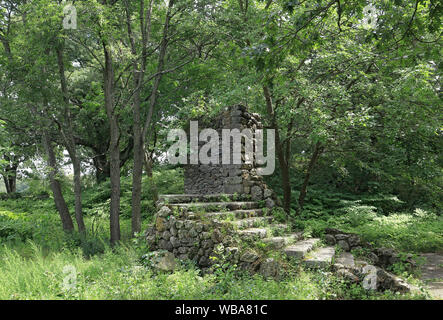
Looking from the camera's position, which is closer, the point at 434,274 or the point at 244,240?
the point at 434,274

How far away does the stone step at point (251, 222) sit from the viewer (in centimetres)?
580

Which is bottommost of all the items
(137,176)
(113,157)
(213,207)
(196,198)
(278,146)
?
(213,207)

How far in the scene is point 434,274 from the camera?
208 inches

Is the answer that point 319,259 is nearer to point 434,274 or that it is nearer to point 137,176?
point 434,274

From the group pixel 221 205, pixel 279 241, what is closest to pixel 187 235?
pixel 221 205

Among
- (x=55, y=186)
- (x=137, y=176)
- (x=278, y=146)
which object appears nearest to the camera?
(x=278, y=146)

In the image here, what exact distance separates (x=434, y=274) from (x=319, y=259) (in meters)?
2.07

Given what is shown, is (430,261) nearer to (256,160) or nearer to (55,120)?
(256,160)

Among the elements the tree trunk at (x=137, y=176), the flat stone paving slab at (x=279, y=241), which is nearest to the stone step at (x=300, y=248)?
the flat stone paving slab at (x=279, y=241)

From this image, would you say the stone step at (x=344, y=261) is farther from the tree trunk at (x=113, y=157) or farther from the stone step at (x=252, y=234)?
the tree trunk at (x=113, y=157)

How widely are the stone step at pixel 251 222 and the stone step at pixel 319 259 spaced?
3.84ft

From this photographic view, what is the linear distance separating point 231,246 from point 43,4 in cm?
685
